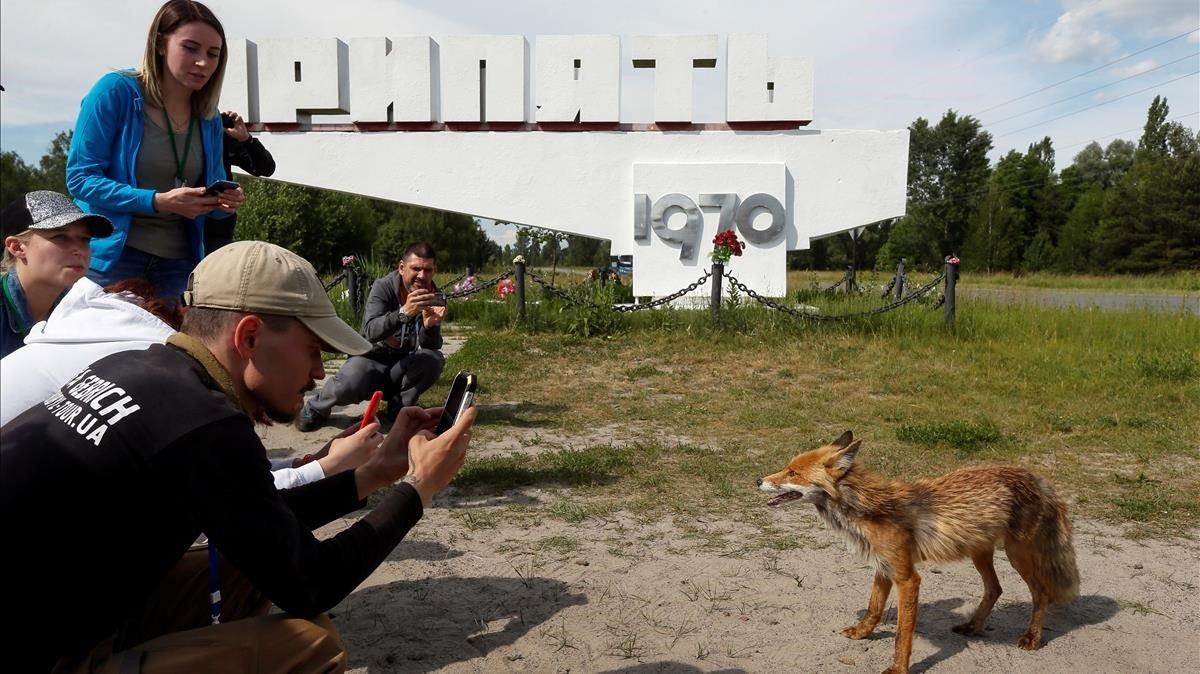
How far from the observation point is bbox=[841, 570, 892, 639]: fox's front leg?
3396mm

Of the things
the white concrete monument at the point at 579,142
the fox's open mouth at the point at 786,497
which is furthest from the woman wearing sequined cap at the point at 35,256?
the white concrete monument at the point at 579,142

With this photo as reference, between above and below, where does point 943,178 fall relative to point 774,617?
above

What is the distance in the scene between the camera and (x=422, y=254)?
20.7 feet

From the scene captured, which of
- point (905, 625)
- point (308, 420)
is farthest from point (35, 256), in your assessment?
point (308, 420)

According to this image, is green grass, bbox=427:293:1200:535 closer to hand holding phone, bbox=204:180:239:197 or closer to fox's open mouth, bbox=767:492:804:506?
fox's open mouth, bbox=767:492:804:506

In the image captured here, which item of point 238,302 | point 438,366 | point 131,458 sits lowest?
point 438,366

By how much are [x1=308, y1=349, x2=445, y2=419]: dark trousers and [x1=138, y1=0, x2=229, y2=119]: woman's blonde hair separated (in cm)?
309

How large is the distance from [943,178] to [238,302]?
229ft

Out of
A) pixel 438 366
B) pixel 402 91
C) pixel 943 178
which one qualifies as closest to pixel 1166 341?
pixel 438 366

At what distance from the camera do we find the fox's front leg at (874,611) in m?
3.40

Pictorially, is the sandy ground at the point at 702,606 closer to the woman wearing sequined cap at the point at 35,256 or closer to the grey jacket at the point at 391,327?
the woman wearing sequined cap at the point at 35,256

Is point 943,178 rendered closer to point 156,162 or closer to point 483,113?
point 483,113

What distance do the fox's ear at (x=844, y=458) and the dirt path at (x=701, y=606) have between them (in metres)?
0.75

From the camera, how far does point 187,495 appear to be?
1.72 m
